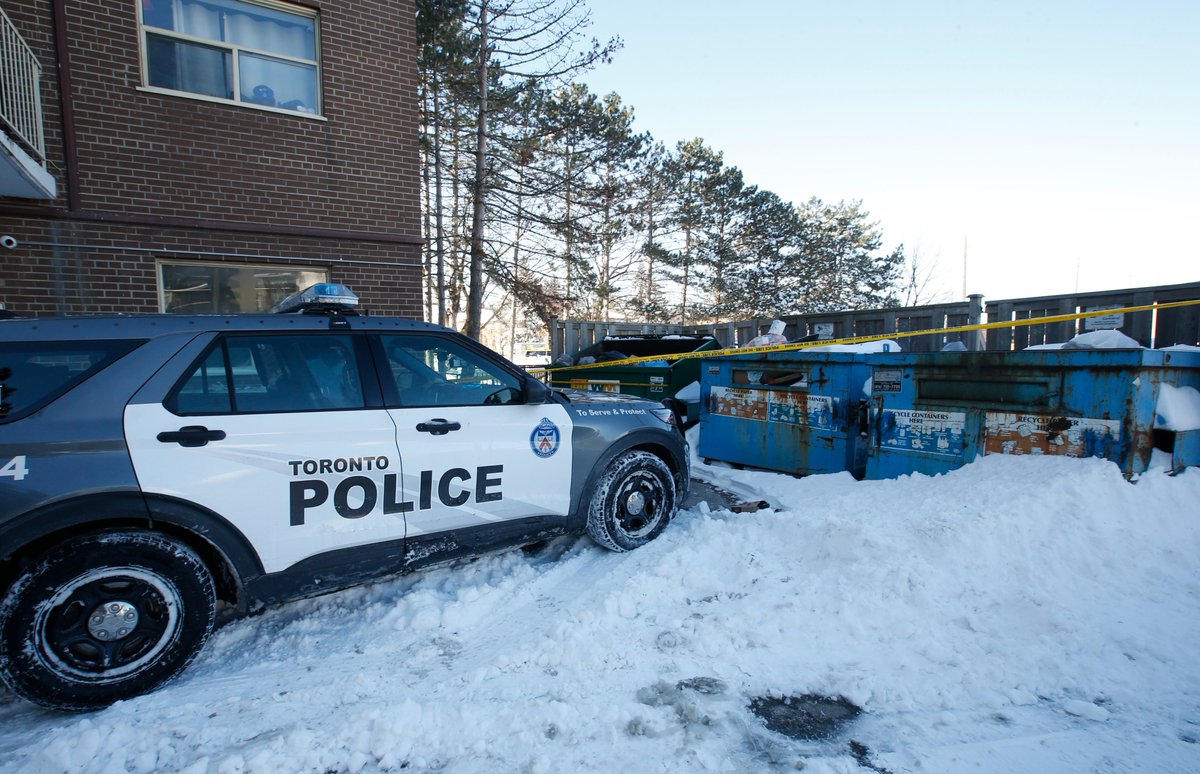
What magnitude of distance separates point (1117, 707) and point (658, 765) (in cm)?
192

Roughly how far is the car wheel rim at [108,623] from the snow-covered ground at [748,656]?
20cm

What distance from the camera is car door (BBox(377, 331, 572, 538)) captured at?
327cm

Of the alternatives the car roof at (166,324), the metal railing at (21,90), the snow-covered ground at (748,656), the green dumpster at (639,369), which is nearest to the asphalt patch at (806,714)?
the snow-covered ground at (748,656)

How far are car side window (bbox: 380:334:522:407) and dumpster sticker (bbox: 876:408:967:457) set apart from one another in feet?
10.9

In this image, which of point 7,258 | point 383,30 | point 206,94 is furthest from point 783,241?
point 7,258

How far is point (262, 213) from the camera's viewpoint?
23.3 ft

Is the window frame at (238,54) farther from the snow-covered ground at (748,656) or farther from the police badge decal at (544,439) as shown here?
the snow-covered ground at (748,656)

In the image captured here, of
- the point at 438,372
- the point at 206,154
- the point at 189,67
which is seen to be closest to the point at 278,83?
the point at 189,67

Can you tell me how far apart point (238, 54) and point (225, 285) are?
2.67 metres

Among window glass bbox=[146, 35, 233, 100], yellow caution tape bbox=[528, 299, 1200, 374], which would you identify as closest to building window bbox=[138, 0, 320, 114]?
window glass bbox=[146, 35, 233, 100]

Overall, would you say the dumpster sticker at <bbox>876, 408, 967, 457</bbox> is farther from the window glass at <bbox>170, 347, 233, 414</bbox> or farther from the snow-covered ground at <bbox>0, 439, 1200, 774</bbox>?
the window glass at <bbox>170, 347, 233, 414</bbox>

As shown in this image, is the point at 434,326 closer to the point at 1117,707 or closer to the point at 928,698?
the point at 928,698

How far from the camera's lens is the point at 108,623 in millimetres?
2510

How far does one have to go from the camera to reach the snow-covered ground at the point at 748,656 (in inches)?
88.7
